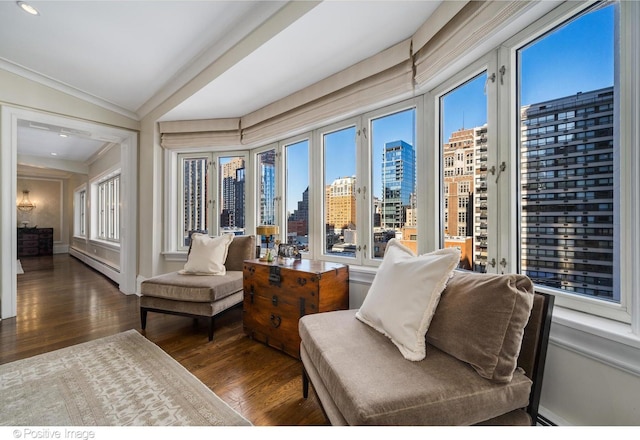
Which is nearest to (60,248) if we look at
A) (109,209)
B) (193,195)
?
(109,209)

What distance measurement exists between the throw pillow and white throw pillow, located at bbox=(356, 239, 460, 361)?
9 centimetres

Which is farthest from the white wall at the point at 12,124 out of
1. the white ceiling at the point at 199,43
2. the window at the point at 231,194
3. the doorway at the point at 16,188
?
the window at the point at 231,194

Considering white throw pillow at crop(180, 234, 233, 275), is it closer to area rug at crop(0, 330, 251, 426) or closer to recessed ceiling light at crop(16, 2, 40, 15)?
area rug at crop(0, 330, 251, 426)

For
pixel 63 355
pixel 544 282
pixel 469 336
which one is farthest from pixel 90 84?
pixel 544 282

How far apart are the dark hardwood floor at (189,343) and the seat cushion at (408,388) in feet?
1.78

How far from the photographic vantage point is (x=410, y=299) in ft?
3.92

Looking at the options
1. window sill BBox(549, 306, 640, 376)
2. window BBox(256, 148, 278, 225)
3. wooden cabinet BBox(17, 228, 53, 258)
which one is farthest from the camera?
wooden cabinet BBox(17, 228, 53, 258)

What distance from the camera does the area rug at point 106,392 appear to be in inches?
53.7

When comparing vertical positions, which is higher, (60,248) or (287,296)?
(287,296)

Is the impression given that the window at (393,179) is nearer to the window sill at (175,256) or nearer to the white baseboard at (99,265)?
the window sill at (175,256)

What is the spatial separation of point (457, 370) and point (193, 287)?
6.99 feet

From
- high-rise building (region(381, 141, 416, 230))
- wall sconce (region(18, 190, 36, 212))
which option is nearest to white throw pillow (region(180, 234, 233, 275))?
high-rise building (region(381, 141, 416, 230))

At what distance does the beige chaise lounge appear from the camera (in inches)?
34.1

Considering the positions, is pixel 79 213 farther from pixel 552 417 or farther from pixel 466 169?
pixel 552 417
